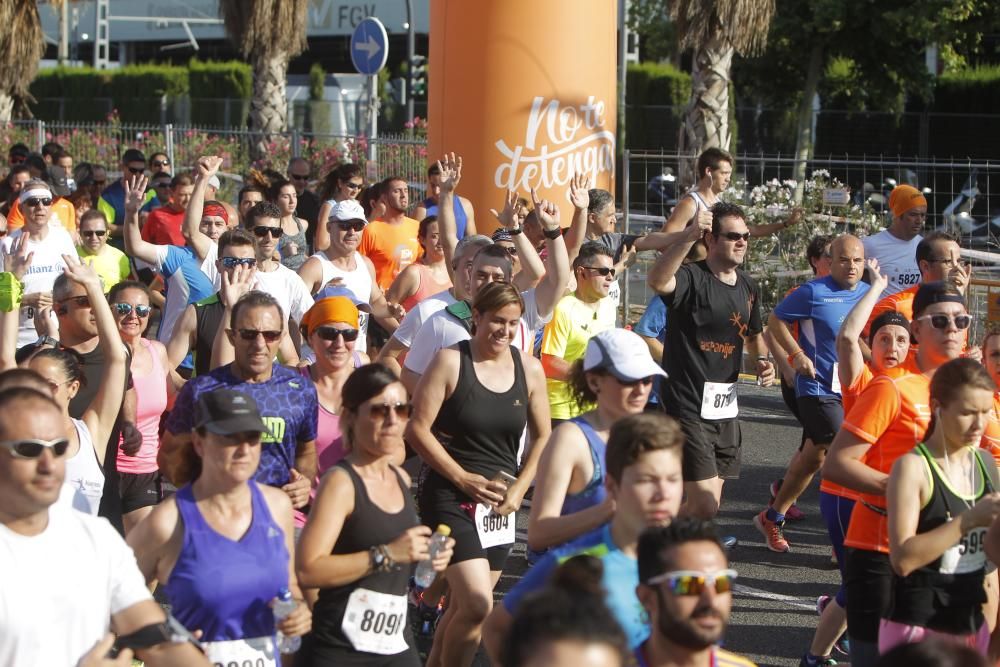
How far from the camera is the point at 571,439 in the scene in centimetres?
446

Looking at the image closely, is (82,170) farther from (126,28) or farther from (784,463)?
(126,28)

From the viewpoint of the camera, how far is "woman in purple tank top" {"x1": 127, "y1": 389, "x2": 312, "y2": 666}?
3.94 m

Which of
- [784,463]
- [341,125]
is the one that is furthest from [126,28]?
[784,463]

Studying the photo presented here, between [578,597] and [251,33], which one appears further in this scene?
[251,33]

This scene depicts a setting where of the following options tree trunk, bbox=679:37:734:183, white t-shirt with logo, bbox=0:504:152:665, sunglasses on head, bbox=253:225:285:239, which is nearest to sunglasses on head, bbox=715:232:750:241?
sunglasses on head, bbox=253:225:285:239

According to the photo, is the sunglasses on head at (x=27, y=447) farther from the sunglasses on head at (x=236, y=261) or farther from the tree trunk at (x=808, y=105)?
the tree trunk at (x=808, y=105)

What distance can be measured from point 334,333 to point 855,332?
2.43 meters

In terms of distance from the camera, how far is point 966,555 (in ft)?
15.0

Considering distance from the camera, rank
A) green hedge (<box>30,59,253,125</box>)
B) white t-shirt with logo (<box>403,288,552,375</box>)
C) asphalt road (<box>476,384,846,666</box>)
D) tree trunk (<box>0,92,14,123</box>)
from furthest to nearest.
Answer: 1. green hedge (<box>30,59,253,125</box>)
2. tree trunk (<box>0,92,14,123</box>)
3. asphalt road (<box>476,384,846,666</box>)
4. white t-shirt with logo (<box>403,288,552,375</box>)

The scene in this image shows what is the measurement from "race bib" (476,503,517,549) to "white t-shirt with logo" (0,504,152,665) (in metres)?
2.08

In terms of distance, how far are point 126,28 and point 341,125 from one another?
2683 cm

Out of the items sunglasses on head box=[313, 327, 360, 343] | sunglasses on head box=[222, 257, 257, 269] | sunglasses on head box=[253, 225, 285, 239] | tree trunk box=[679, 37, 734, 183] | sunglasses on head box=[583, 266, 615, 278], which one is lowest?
sunglasses on head box=[313, 327, 360, 343]

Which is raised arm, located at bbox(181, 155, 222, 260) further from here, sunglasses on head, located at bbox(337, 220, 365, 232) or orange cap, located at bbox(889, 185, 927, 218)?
orange cap, located at bbox(889, 185, 927, 218)

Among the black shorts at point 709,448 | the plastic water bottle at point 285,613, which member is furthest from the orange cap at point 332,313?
the black shorts at point 709,448
